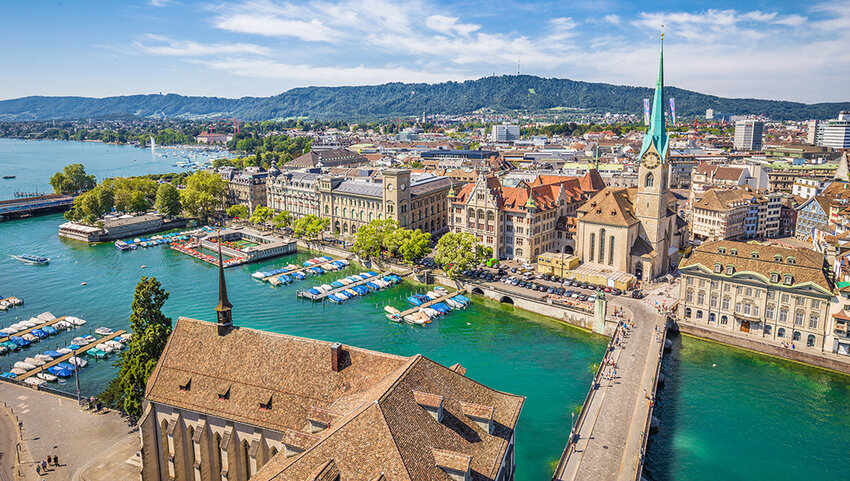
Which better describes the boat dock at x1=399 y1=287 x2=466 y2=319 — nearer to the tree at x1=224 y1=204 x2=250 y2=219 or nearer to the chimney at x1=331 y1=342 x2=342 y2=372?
the chimney at x1=331 y1=342 x2=342 y2=372

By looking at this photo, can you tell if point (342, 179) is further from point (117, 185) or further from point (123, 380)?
point (123, 380)

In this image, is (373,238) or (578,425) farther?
(373,238)

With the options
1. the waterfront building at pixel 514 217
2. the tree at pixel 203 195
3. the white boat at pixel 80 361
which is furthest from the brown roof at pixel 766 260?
the tree at pixel 203 195

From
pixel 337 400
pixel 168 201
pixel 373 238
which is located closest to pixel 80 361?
pixel 337 400

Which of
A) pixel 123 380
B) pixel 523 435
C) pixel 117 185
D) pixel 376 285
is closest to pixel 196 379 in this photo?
pixel 123 380

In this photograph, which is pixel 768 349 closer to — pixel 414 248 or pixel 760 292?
pixel 760 292

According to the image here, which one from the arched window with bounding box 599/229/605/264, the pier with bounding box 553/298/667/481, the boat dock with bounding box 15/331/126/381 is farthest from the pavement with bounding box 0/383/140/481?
the arched window with bounding box 599/229/605/264
